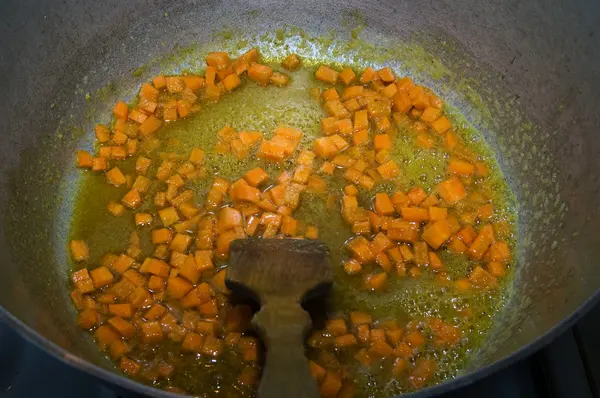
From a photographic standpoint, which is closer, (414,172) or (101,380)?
(101,380)

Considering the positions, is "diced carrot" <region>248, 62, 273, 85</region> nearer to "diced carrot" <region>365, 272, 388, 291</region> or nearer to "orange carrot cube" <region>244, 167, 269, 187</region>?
"orange carrot cube" <region>244, 167, 269, 187</region>

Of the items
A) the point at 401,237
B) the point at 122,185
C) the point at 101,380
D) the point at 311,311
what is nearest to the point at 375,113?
the point at 401,237

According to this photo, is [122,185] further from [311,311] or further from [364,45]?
[364,45]

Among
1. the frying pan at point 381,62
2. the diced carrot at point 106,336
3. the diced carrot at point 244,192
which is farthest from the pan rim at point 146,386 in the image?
the diced carrot at point 244,192

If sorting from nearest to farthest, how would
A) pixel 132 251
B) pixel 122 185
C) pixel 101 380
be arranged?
pixel 101 380 < pixel 132 251 < pixel 122 185

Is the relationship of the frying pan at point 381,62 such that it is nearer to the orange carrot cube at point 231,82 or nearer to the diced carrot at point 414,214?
the orange carrot cube at point 231,82

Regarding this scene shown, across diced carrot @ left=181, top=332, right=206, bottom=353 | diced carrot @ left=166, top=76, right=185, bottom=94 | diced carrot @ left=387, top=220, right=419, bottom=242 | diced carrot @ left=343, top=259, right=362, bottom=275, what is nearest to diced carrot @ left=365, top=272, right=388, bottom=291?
diced carrot @ left=343, top=259, right=362, bottom=275

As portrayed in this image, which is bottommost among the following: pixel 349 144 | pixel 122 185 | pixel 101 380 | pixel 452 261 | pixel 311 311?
pixel 101 380
